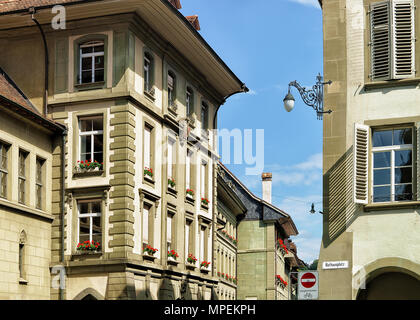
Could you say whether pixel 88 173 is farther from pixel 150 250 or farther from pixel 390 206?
pixel 390 206

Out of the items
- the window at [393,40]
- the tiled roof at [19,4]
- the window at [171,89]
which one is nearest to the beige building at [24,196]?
the tiled roof at [19,4]

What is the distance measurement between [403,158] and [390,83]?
86.2 inches

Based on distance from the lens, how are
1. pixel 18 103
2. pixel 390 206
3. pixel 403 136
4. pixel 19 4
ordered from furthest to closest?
1. pixel 19 4
2. pixel 18 103
3. pixel 403 136
4. pixel 390 206

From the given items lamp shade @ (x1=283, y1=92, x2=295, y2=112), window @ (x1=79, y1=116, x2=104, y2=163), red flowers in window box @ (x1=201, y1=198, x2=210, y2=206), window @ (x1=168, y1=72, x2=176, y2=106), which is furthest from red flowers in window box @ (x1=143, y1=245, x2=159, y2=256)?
lamp shade @ (x1=283, y1=92, x2=295, y2=112)

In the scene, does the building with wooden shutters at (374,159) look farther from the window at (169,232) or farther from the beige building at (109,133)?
the window at (169,232)

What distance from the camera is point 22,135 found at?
110 feet

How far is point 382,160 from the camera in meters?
22.4

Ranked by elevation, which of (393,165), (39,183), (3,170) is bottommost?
(393,165)

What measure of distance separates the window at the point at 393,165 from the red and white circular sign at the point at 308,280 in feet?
10.1

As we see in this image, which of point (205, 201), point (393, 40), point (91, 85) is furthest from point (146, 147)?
point (393, 40)

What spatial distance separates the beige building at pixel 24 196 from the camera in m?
→ 31.8

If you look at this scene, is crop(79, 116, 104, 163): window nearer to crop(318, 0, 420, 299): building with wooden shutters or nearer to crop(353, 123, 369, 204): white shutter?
crop(318, 0, 420, 299): building with wooden shutters
